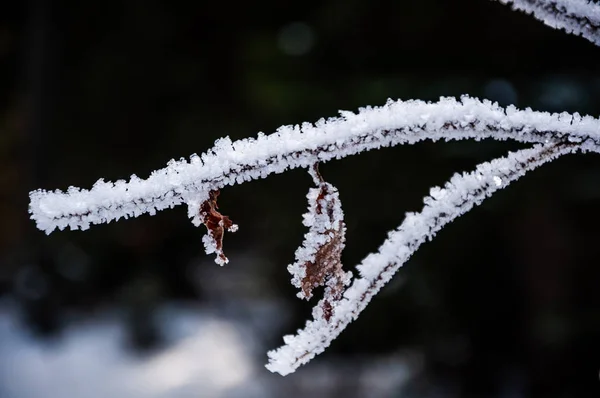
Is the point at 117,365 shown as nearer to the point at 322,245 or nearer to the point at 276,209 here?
the point at 276,209

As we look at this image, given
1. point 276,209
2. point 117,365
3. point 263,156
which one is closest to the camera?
point 263,156

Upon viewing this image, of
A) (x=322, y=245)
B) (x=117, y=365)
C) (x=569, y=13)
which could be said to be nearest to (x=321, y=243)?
(x=322, y=245)

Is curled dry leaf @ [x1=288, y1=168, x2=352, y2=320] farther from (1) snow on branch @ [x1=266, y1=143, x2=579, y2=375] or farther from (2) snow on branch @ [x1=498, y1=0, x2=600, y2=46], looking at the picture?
(2) snow on branch @ [x1=498, y1=0, x2=600, y2=46]

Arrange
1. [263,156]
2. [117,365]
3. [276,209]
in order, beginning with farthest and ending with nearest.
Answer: [117,365], [276,209], [263,156]

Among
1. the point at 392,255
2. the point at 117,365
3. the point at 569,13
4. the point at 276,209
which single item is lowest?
the point at 392,255

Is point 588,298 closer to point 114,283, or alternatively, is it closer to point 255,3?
point 255,3

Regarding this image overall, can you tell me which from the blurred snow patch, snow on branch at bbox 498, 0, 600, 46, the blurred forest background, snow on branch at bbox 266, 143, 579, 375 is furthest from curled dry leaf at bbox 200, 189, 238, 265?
the blurred snow patch

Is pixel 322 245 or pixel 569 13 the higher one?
pixel 569 13
